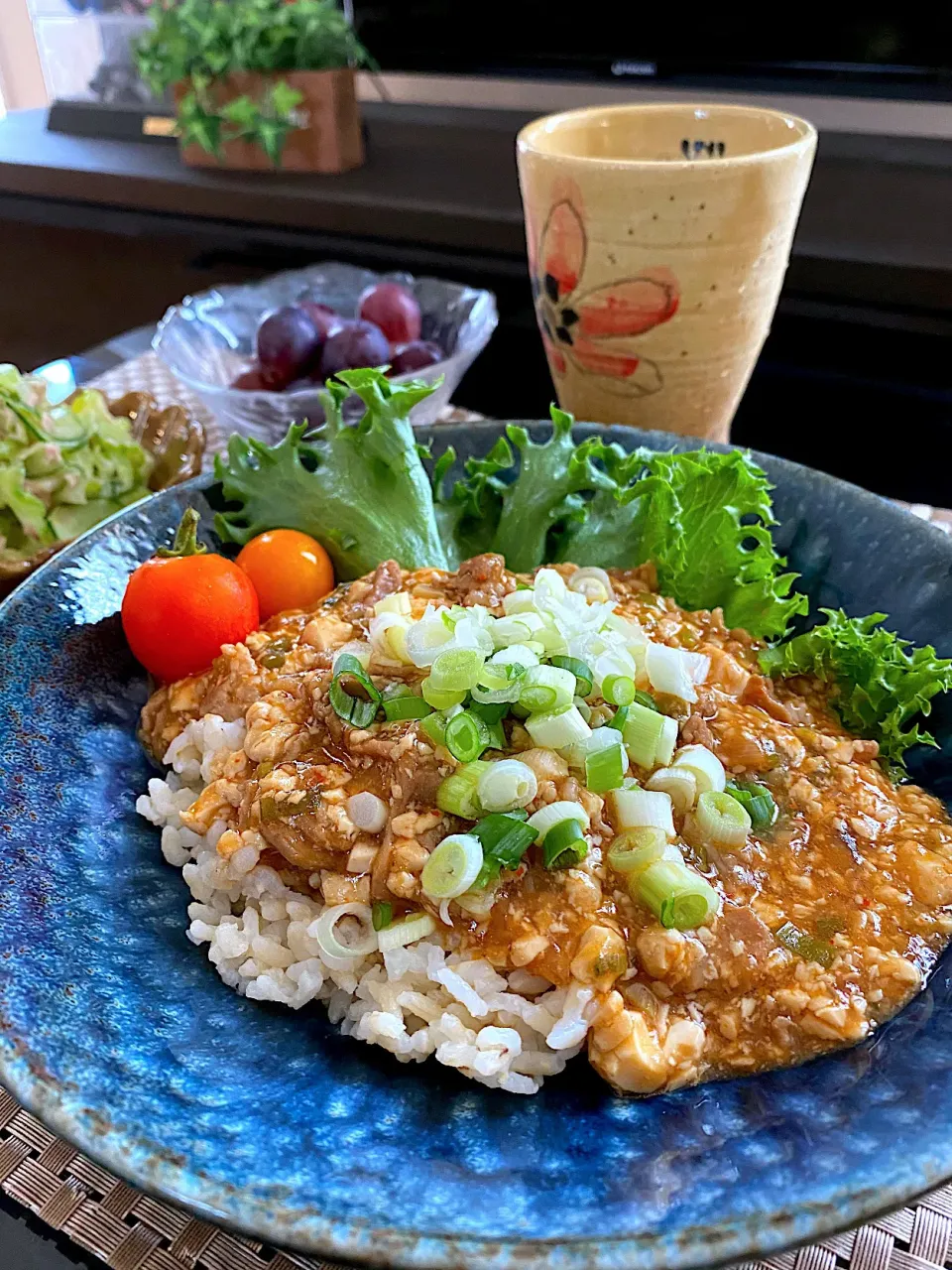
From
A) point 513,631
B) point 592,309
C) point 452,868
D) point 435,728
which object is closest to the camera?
point 452,868

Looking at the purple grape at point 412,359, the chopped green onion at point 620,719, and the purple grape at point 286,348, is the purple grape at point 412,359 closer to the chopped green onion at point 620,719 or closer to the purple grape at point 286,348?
the purple grape at point 286,348

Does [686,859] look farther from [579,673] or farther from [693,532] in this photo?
[693,532]

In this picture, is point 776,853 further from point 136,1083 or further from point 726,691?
point 136,1083

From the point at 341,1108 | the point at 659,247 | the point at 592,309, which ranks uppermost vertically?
the point at 659,247

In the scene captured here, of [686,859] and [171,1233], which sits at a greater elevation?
[686,859]

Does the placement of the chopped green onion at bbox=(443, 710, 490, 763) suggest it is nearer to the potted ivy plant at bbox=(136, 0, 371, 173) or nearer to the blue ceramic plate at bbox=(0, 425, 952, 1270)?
the blue ceramic plate at bbox=(0, 425, 952, 1270)

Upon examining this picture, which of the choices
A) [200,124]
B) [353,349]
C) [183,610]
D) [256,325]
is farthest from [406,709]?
[200,124]
